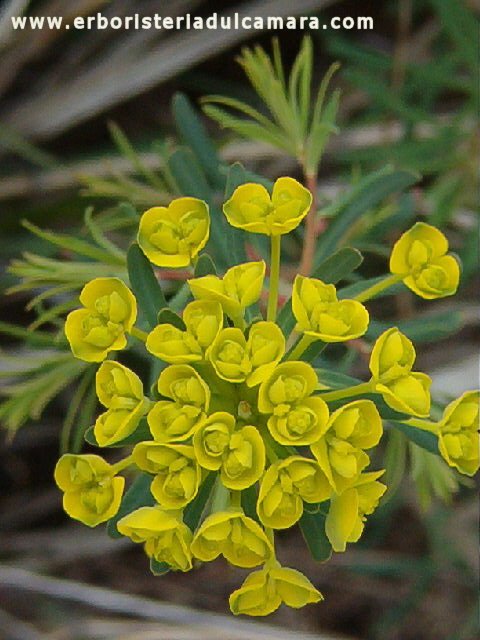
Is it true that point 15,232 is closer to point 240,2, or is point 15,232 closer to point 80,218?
point 80,218

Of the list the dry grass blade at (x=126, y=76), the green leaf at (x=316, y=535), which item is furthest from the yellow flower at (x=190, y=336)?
the dry grass blade at (x=126, y=76)

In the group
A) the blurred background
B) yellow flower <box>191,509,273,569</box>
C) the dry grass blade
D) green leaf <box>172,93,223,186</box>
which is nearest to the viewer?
yellow flower <box>191,509,273,569</box>

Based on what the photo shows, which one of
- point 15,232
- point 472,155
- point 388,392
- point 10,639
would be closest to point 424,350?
point 472,155

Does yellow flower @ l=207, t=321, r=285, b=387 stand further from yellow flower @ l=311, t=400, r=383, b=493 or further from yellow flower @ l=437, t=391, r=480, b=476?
yellow flower @ l=437, t=391, r=480, b=476

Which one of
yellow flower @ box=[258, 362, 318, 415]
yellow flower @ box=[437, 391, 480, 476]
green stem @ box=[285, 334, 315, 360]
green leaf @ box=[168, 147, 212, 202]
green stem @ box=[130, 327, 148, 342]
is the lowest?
yellow flower @ box=[437, 391, 480, 476]

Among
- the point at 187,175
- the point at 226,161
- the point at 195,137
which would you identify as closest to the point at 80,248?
the point at 187,175

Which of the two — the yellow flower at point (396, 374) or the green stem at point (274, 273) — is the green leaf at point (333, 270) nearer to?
the green stem at point (274, 273)

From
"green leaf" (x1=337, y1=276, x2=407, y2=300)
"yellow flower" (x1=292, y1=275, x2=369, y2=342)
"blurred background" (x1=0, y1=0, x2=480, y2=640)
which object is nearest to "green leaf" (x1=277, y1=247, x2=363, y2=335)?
"green leaf" (x1=337, y1=276, x2=407, y2=300)
